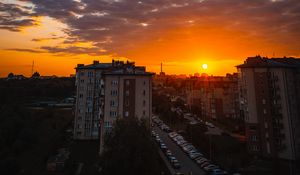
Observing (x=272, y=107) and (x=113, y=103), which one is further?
(x=272, y=107)

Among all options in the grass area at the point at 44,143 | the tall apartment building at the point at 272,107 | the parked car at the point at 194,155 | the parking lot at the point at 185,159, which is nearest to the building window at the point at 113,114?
the parking lot at the point at 185,159

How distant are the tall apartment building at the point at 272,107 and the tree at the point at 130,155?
72.6ft

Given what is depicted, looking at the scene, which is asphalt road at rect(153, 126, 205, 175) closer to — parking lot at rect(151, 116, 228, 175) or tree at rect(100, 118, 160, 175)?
parking lot at rect(151, 116, 228, 175)

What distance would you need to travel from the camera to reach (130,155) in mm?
19531

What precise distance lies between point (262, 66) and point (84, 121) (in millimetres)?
33081

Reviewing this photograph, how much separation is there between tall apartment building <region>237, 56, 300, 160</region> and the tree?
22142mm

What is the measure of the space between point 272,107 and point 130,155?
2632 cm

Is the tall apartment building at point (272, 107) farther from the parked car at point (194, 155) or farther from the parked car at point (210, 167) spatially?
the parked car at point (210, 167)

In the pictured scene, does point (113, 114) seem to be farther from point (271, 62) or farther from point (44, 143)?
point (271, 62)

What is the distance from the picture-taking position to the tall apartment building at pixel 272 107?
34.4 metres

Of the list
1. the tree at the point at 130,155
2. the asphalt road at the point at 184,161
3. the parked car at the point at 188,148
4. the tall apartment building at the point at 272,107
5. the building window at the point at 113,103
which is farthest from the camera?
the parked car at the point at 188,148

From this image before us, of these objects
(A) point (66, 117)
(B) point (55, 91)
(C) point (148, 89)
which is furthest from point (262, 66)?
(B) point (55, 91)

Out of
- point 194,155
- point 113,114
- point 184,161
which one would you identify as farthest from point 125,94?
point 194,155

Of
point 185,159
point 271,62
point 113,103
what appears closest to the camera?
point 113,103
